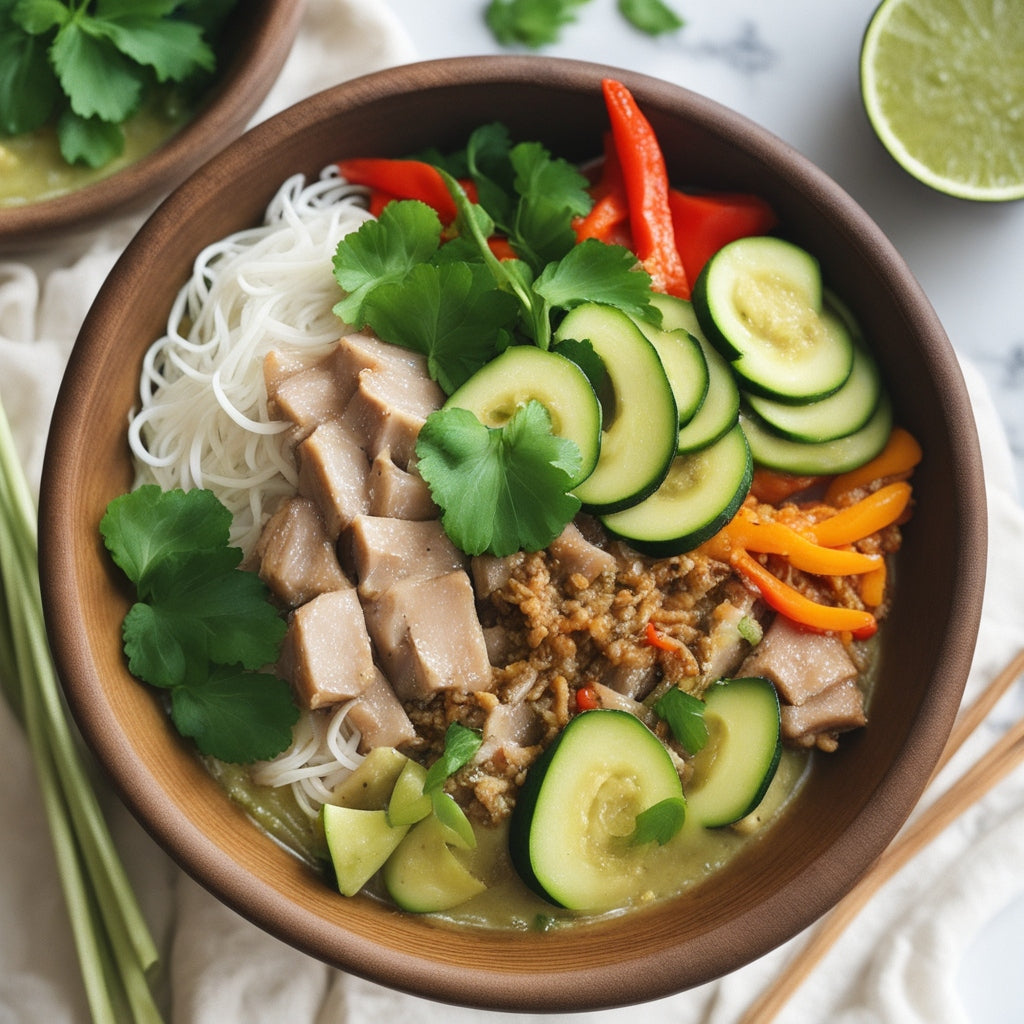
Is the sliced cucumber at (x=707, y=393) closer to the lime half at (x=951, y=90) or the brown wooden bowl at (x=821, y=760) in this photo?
the brown wooden bowl at (x=821, y=760)

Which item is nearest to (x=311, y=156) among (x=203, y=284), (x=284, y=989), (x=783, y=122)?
(x=203, y=284)

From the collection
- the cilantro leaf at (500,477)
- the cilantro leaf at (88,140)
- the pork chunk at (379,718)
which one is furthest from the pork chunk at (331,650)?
the cilantro leaf at (88,140)

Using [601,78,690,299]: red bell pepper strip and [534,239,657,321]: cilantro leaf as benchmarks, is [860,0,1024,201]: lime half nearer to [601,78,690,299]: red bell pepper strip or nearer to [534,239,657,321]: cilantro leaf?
Result: [601,78,690,299]: red bell pepper strip

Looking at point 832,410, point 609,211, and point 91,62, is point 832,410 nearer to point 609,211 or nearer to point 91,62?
point 609,211

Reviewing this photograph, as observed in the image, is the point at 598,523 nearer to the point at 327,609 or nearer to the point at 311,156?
the point at 327,609

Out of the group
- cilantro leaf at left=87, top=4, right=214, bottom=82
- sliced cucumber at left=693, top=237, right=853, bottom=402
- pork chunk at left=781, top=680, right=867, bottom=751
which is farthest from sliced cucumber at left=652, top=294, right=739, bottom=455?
cilantro leaf at left=87, top=4, right=214, bottom=82
